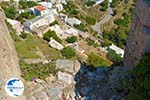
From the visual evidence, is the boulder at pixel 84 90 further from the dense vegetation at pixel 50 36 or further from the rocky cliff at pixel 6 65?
the dense vegetation at pixel 50 36

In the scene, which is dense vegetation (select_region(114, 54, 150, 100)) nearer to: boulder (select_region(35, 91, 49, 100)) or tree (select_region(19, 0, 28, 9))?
boulder (select_region(35, 91, 49, 100))

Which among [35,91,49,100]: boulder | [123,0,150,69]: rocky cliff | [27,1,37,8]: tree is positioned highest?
[123,0,150,69]: rocky cliff

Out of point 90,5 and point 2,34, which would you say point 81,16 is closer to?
point 90,5

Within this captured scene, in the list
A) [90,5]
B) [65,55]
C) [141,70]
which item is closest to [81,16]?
[90,5]

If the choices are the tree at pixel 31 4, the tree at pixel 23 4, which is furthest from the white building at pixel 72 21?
the tree at pixel 23 4

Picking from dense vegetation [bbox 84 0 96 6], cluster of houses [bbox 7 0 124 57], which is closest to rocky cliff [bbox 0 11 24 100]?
cluster of houses [bbox 7 0 124 57]

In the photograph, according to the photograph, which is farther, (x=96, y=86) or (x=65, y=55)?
(x=65, y=55)
